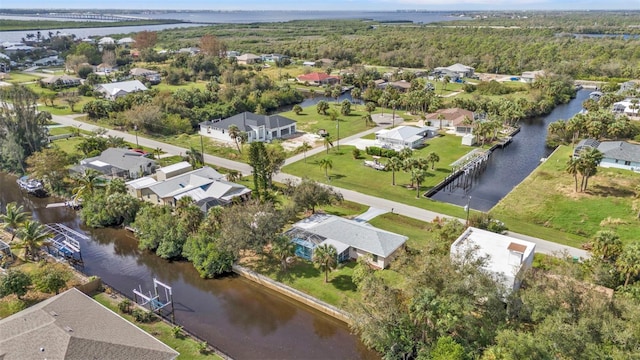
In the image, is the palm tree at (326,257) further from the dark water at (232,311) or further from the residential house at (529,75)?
the residential house at (529,75)

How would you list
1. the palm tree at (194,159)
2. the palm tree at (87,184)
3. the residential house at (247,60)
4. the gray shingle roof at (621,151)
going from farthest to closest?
the residential house at (247,60) < the palm tree at (194,159) < the gray shingle roof at (621,151) < the palm tree at (87,184)

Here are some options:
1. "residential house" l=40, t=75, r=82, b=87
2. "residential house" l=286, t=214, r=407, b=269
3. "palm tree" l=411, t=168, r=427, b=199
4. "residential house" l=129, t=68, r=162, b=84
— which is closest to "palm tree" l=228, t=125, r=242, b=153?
"palm tree" l=411, t=168, r=427, b=199

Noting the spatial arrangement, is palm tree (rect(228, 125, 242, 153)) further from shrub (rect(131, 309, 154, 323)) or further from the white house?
the white house

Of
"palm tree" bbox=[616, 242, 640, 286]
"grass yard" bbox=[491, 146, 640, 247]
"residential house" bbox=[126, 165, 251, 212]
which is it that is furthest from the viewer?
"residential house" bbox=[126, 165, 251, 212]

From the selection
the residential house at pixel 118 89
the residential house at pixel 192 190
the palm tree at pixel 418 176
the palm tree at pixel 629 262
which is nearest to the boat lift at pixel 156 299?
the residential house at pixel 192 190

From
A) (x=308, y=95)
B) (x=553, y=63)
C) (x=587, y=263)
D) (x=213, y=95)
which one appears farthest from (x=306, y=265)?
(x=553, y=63)
